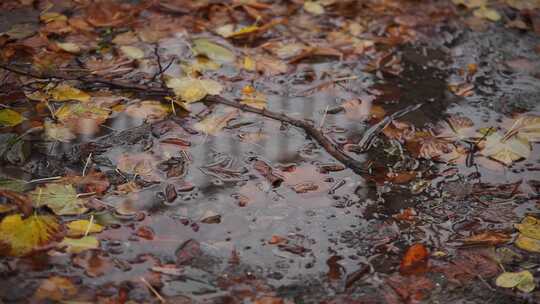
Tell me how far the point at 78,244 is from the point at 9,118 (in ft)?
2.38

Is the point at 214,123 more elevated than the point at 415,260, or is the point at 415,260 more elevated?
the point at 214,123

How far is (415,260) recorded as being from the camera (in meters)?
1.79

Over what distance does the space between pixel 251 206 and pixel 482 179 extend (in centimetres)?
88

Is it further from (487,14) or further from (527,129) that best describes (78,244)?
(487,14)

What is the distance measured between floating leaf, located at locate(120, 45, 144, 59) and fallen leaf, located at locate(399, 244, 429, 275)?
59.4 inches

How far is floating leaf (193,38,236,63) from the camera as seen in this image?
2664mm

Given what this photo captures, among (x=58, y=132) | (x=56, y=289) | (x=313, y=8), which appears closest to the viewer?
(x=56, y=289)

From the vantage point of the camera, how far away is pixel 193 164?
2.07 meters

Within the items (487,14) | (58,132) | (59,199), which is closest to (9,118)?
(58,132)

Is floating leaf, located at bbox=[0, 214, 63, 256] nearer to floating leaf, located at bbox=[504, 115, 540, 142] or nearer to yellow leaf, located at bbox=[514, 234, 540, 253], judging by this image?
yellow leaf, located at bbox=[514, 234, 540, 253]

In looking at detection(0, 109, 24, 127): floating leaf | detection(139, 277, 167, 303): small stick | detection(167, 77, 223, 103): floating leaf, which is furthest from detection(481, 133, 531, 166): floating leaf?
detection(0, 109, 24, 127): floating leaf

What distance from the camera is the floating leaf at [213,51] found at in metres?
2.66

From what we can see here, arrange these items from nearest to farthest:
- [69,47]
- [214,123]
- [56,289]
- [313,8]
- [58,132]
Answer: [56,289]
[58,132]
[214,123]
[69,47]
[313,8]

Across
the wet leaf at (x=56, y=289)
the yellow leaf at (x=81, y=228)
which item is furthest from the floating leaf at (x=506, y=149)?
the wet leaf at (x=56, y=289)
